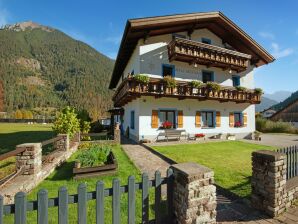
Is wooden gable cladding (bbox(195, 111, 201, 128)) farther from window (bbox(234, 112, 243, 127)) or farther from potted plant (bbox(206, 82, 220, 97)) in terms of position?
window (bbox(234, 112, 243, 127))

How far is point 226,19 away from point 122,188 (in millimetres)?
20722

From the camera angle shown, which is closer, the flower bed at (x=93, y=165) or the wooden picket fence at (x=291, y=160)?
the wooden picket fence at (x=291, y=160)

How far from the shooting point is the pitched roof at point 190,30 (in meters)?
16.2

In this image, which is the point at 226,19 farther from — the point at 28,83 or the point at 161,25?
the point at 28,83

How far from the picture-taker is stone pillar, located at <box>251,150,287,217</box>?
15.6 ft

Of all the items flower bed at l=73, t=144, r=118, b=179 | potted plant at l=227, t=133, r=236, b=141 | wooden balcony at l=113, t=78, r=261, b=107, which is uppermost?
wooden balcony at l=113, t=78, r=261, b=107

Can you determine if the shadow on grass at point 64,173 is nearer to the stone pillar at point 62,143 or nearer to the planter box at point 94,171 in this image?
the planter box at point 94,171

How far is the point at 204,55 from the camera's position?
18.5m

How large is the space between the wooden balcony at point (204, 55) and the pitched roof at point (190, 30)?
5.93 ft

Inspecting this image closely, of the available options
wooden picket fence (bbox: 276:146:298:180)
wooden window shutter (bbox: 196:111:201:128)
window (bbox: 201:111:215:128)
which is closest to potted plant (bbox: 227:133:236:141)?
window (bbox: 201:111:215:128)

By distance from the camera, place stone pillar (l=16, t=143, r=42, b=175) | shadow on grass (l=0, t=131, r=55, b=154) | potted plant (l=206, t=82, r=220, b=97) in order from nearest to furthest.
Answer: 1. stone pillar (l=16, t=143, r=42, b=175)
2. shadow on grass (l=0, t=131, r=55, b=154)
3. potted plant (l=206, t=82, r=220, b=97)

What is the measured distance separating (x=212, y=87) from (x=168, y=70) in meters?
4.31

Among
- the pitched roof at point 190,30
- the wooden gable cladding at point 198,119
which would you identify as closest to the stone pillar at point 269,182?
the pitched roof at point 190,30

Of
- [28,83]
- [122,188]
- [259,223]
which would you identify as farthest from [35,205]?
[28,83]
